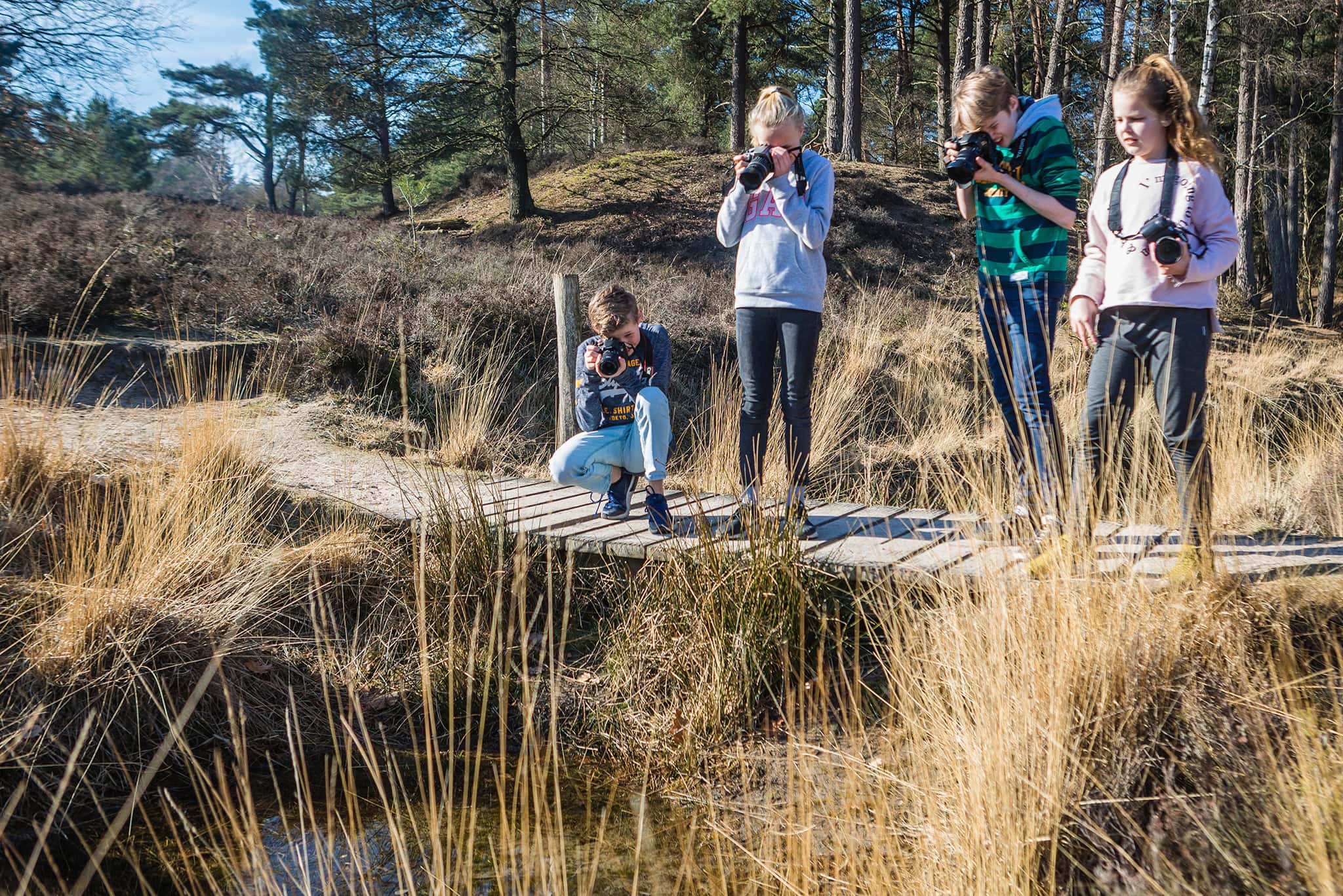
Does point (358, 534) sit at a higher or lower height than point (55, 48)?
lower

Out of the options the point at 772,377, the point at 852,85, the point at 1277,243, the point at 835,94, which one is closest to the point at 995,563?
the point at 772,377

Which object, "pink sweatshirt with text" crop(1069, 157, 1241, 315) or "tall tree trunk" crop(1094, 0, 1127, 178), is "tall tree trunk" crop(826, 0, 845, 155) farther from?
"pink sweatshirt with text" crop(1069, 157, 1241, 315)

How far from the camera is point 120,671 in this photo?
3174mm

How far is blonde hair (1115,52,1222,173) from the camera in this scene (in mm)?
2703

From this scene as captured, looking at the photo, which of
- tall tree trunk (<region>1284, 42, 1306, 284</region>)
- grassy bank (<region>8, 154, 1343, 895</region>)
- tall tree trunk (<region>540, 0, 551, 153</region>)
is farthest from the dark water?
tall tree trunk (<region>1284, 42, 1306, 284</region>)

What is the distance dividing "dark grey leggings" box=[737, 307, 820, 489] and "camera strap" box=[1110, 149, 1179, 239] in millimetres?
1114

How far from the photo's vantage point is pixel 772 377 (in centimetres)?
359

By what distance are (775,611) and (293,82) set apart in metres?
23.6

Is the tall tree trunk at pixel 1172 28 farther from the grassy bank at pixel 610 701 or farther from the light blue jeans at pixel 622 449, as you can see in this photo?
the light blue jeans at pixel 622 449

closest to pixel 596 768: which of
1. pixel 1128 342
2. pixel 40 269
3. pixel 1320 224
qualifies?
pixel 1128 342

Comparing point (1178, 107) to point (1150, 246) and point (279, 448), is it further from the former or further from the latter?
point (279, 448)

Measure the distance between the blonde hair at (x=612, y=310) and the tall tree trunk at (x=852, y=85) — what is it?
15056mm

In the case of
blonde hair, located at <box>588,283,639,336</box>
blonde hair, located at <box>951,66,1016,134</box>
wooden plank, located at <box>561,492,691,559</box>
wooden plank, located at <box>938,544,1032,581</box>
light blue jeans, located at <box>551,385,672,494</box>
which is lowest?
wooden plank, located at <box>561,492,691,559</box>

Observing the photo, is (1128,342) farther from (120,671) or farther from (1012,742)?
(120,671)
